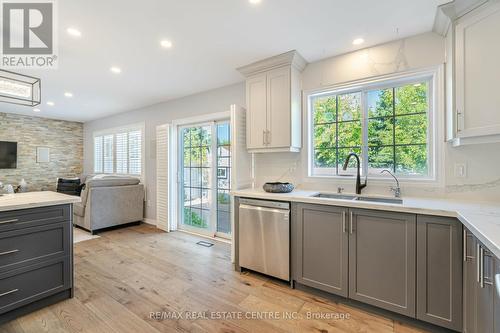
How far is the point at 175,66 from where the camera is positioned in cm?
296

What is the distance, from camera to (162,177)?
429cm

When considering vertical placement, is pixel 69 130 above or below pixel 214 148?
above

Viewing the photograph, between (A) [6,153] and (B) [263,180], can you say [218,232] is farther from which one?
(A) [6,153]

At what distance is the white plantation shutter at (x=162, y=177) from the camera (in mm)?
4215

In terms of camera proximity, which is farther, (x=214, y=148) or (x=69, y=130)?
(x=69, y=130)

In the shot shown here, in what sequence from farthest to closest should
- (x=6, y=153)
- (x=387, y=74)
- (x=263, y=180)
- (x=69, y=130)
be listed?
(x=69, y=130) → (x=6, y=153) → (x=263, y=180) → (x=387, y=74)

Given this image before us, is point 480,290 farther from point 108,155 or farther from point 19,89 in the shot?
point 108,155

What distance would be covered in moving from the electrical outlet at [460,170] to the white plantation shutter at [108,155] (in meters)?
6.59

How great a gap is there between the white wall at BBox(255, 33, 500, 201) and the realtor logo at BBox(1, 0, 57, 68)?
2624 mm

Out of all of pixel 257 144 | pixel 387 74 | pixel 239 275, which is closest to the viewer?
pixel 387 74

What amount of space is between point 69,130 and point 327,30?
24.5 ft

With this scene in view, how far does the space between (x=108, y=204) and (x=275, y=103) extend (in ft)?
11.8

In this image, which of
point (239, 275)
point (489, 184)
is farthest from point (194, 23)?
point (489, 184)

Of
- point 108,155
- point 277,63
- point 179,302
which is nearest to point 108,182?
point 108,155
